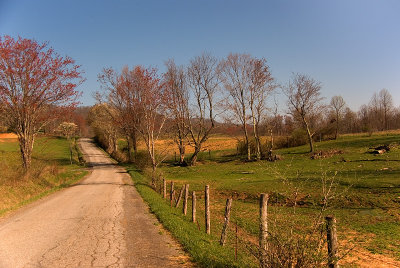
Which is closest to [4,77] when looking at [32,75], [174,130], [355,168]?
[32,75]

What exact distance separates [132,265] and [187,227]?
3.67 metres

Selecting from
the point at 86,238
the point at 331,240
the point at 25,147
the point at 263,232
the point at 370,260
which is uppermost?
the point at 25,147

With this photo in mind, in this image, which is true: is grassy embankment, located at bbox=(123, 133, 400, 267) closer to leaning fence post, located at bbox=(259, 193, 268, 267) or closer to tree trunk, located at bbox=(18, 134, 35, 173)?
leaning fence post, located at bbox=(259, 193, 268, 267)

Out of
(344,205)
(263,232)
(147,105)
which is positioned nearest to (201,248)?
(263,232)

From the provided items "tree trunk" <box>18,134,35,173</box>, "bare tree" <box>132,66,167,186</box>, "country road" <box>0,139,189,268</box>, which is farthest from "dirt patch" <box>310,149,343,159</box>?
"tree trunk" <box>18,134,35,173</box>

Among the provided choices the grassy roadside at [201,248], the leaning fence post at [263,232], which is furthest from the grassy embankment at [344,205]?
the leaning fence post at [263,232]

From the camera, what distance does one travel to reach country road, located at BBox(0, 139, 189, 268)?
6859mm

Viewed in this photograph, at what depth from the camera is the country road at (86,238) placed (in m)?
6.86

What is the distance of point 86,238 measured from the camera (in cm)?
878

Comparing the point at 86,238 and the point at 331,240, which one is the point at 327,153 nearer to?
the point at 86,238

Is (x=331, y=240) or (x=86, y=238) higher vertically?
(x=331, y=240)

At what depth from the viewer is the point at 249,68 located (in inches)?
1766

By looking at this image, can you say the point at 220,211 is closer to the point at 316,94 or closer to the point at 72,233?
the point at 72,233

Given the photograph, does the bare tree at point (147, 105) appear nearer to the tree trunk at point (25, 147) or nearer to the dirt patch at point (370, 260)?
the tree trunk at point (25, 147)
